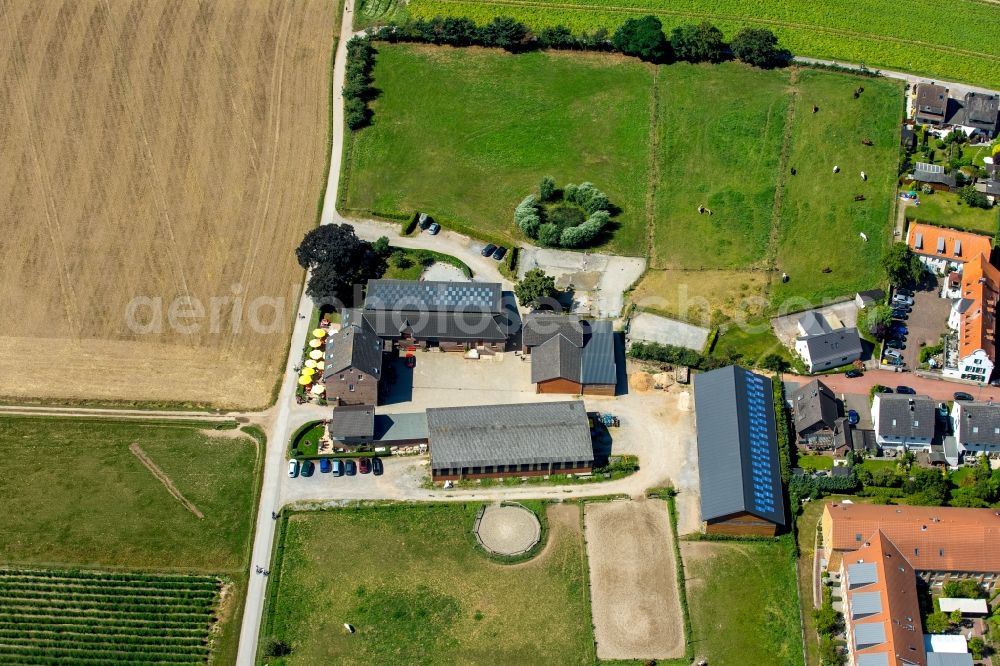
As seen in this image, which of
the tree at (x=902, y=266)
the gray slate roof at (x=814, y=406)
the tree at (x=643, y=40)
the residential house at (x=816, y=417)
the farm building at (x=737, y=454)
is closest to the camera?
the farm building at (x=737, y=454)

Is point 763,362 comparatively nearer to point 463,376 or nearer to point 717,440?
point 717,440

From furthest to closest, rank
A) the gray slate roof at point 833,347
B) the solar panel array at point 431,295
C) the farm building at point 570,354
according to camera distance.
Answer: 1. the solar panel array at point 431,295
2. the gray slate roof at point 833,347
3. the farm building at point 570,354

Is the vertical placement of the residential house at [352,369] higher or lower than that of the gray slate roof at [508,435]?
higher

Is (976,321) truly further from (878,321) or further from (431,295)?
(431,295)

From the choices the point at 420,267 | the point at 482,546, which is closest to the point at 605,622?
the point at 482,546

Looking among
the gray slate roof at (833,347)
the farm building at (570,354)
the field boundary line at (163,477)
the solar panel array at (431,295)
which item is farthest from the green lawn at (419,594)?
the gray slate roof at (833,347)

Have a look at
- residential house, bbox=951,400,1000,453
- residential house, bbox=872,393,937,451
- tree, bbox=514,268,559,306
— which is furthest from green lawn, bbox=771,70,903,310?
tree, bbox=514,268,559,306

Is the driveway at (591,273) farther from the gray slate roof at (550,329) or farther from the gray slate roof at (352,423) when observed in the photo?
the gray slate roof at (352,423)

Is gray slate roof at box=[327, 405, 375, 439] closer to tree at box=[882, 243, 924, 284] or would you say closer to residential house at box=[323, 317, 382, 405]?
residential house at box=[323, 317, 382, 405]
